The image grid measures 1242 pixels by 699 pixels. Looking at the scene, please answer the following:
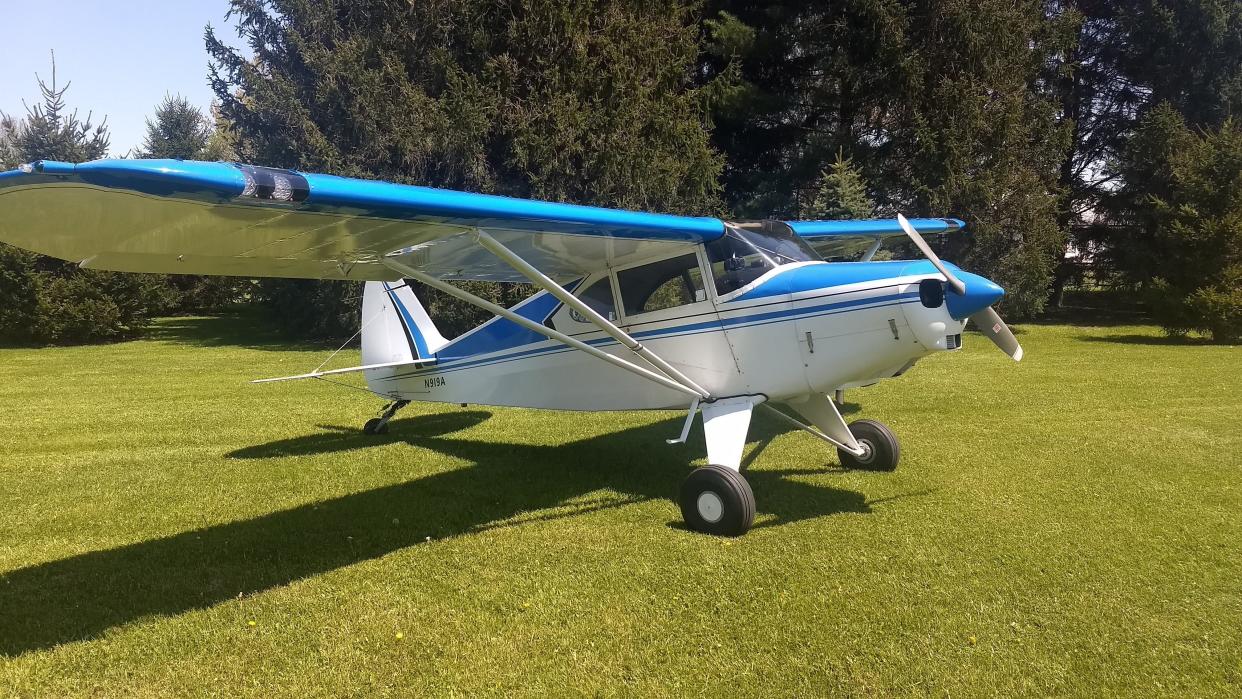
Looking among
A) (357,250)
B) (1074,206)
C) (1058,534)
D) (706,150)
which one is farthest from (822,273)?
(1074,206)

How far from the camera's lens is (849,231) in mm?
7234

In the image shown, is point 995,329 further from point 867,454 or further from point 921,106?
point 921,106

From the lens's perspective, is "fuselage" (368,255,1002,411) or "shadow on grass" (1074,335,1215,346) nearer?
"fuselage" (368,255,1002,411)

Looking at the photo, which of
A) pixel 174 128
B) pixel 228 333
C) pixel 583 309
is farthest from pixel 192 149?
pixel 583 309

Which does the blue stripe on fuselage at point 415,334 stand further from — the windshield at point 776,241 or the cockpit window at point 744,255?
the windshield at point 776,241

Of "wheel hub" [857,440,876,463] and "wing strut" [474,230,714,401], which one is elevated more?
"wing strut" [474,230,714,401]

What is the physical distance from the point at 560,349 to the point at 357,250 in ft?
7.18

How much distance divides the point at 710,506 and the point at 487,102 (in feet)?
46.5

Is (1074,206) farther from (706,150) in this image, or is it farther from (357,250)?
(357,250)

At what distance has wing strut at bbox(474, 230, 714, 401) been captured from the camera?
4.43 m

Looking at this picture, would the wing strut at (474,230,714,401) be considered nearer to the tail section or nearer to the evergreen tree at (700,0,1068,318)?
the tail section

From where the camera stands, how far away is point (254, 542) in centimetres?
473

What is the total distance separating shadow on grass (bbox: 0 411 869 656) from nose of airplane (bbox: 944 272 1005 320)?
168 centimetres

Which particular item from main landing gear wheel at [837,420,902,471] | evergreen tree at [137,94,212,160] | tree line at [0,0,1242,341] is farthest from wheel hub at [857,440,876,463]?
evergreen tree at [137,94,212,160]
